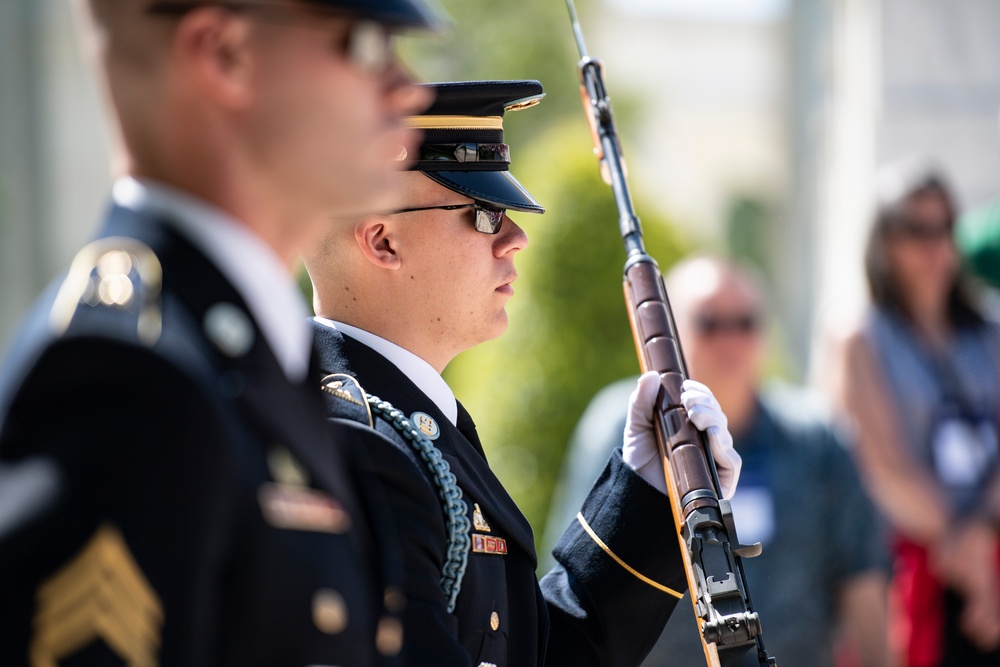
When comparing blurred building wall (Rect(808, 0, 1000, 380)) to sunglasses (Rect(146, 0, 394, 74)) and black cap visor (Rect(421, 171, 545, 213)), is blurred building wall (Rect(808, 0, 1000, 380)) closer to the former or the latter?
black cap visor (Rect(421, 171, 545, 213))

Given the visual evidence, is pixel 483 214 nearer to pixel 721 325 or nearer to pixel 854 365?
pixel 721 325

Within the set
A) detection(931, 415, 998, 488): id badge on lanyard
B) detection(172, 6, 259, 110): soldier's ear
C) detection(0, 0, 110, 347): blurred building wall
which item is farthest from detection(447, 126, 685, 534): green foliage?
detection(0, 0, 110, 347): blurred building wall

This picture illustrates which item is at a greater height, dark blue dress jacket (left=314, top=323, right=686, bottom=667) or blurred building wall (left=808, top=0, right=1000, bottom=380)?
blurred building wall (left=808, top=0, right=1000, bottom=380)

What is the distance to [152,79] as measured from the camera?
4.45ft

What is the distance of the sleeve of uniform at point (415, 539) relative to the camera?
75.5 inches

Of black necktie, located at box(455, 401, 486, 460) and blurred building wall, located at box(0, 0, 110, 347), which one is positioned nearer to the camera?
black necktie, located at box(455, 401, 486, 460)

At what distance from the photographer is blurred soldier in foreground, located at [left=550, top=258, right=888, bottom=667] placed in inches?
173

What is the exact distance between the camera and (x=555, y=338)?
22.6 ft

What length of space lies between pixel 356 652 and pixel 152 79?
582 millimetres

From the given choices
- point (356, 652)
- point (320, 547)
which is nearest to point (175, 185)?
point (320, 547)

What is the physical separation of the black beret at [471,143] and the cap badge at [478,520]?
519 millimetres

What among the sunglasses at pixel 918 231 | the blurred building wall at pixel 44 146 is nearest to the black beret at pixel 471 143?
the sunglasses at pixel 918 231

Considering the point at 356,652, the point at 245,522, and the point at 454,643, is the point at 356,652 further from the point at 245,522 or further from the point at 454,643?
the point at 454,643

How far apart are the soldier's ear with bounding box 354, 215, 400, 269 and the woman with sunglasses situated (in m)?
2.90
